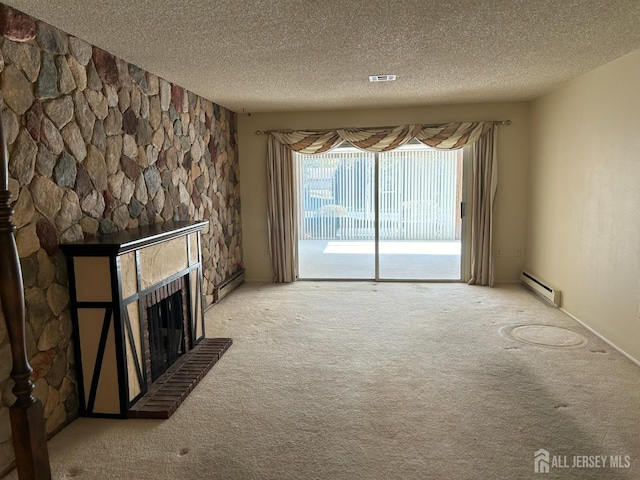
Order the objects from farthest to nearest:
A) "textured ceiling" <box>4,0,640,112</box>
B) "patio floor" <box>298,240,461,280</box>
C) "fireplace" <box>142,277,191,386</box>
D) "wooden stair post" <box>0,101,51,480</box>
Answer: "patio floor" <box>298,240,461,280</box>, "fireplace" <box>142,277,191,386</box>, "textured ceiling" <box>4,0,640,112</box>, "wooden stair post" <box>0,101,51,480</box>

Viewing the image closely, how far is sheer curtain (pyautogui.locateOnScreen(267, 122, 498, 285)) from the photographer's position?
18.1 ft

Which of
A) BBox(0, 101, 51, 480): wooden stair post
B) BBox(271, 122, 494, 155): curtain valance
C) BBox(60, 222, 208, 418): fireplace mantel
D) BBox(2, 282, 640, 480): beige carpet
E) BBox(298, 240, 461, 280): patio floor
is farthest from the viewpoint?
BBox(298, 240, 461, 280): patio floor

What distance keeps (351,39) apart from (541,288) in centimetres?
359

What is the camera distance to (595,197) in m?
3.85

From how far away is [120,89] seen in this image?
10.5 feet

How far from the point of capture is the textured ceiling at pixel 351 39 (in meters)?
2.37

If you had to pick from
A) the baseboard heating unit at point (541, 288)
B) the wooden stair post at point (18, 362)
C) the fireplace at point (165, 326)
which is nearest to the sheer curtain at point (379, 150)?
the baseboard heating unit at point (541, 288)

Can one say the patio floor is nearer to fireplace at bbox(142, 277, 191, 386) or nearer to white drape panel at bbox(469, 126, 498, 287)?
white drape panel at bbox(469, 126, 498, 287)

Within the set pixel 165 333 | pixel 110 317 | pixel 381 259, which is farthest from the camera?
pixel 381 259

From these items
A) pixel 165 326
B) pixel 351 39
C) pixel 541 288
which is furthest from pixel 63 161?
pixel 541 288

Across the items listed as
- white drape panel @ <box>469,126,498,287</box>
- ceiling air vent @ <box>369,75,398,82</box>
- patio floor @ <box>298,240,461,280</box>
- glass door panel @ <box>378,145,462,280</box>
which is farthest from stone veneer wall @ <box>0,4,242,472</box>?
white drape panel @ <box>469,126,498,287</box>

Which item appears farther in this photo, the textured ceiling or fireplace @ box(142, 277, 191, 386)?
fireplace @ box(142, 277, 191, 386)

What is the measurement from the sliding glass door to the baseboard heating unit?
3.41ft

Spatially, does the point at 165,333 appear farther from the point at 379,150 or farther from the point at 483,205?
the point at 483,205
